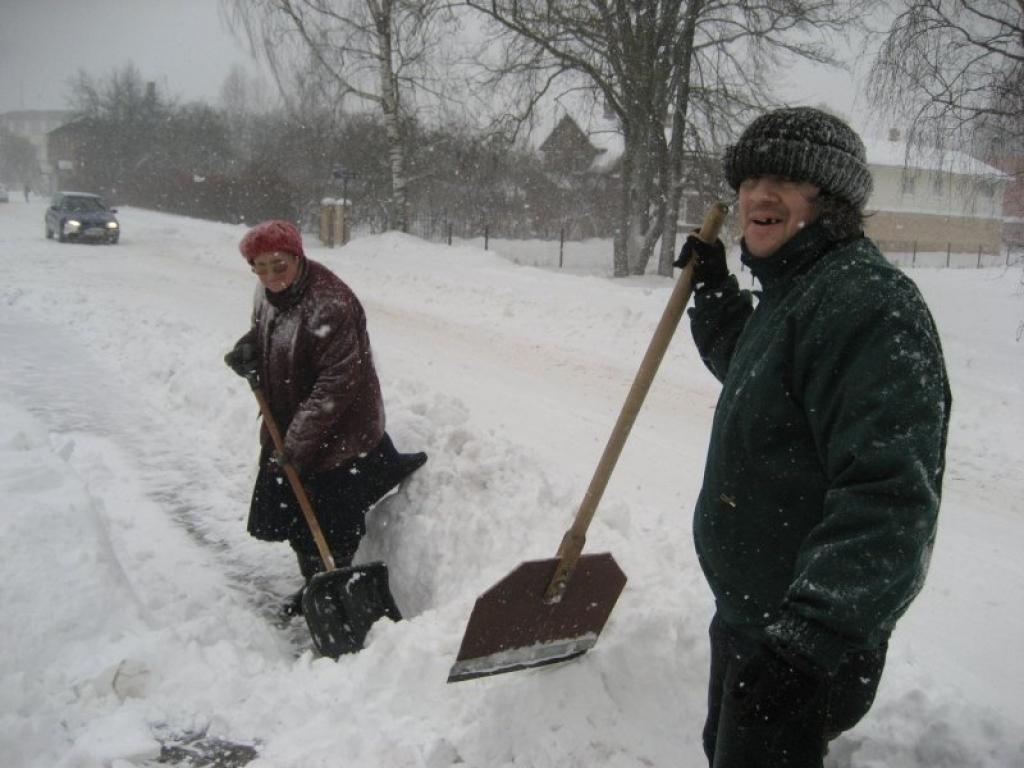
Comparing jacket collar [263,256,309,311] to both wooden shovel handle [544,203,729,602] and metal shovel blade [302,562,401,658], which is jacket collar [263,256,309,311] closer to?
metal shovel blade [302,562,401,658]

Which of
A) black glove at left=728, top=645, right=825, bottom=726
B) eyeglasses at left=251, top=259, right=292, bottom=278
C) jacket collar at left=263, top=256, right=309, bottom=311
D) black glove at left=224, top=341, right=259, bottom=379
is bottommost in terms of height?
black glove at left=728, top=645, right=825, bottom=726

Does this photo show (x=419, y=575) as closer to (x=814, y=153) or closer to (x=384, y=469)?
(x=384, y=469)

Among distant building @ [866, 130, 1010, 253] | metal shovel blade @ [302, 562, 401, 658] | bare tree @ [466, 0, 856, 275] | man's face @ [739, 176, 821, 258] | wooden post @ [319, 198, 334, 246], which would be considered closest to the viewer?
man's face @ [739, 176, 821, 258]

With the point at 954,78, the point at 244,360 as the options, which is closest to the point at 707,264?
the point at 244,360

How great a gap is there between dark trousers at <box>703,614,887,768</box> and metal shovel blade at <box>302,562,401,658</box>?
77.4 inches

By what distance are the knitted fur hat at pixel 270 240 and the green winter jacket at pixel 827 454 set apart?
2337 millimetres

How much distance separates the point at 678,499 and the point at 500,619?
2.24 m

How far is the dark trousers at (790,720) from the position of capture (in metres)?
1.48

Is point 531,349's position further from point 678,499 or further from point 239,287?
point 239,287

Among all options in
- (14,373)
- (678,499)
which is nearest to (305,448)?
(678,499)

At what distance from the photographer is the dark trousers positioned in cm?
148

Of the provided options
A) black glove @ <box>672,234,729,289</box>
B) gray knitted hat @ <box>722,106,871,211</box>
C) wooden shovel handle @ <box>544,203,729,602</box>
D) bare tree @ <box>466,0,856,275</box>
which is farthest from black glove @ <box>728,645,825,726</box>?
bare tree @ <box>466,0,856,275</box>

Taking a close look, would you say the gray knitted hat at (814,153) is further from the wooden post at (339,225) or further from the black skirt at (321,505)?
the wooden post at (339,225)

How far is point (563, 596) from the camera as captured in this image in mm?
2547
